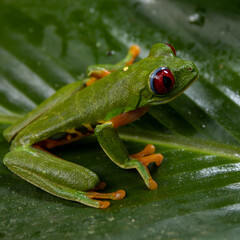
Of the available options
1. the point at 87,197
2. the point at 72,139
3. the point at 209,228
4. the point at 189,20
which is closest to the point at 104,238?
the point at 87,197

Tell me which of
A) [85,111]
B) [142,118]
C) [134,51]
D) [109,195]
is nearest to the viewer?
[109,195]

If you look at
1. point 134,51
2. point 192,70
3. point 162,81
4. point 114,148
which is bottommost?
point 114,148

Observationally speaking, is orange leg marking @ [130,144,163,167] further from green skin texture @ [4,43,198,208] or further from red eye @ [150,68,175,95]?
red eye @ [150,68,175,95]

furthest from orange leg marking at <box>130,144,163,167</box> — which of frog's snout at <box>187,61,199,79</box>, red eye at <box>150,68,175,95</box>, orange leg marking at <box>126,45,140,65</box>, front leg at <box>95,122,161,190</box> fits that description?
orange leg marking at <box>126,45,140,65</box>

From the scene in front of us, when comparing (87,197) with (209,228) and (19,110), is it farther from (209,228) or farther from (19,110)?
(19,110)

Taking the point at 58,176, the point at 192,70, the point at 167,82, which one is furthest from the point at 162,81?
the point at 58,176

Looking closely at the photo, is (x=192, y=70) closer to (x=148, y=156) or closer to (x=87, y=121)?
(x=148, y=156)

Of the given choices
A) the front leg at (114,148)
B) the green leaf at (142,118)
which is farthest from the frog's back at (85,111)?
the green leaf at (142,118)
